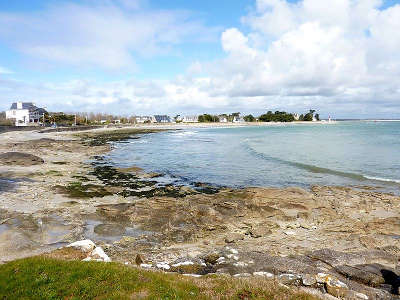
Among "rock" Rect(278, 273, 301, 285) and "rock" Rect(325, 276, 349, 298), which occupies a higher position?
"rock" Rect(325, 276, 349, 298)

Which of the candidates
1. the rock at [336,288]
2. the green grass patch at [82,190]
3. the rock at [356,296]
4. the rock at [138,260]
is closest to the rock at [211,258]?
the rock at [138,260]

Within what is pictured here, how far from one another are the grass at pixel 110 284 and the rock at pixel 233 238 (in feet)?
18.2

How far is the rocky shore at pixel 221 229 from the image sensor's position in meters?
11.3

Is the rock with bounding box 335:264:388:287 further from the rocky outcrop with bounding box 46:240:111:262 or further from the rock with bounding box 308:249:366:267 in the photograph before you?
the rocky outcrop with bounding box 46:240:111:262

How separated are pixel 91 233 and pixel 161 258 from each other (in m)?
4.86

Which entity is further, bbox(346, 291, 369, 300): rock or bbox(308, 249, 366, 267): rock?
bbox(308, 249, 366, 267): rock

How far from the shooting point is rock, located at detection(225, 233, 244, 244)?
15.1m

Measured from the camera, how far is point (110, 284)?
848 centimetres

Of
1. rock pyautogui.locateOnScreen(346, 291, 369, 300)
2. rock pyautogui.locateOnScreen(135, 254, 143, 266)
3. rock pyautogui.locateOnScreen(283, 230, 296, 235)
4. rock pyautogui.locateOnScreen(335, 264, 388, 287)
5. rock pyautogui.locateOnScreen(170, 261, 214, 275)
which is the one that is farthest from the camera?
rock pyautogui.locateOnScreen(283, 230, 296, 235)

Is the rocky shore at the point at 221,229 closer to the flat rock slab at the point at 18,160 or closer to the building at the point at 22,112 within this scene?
the flat rock slab at the point at 18,160

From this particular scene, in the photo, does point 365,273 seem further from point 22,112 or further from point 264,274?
point 22,112

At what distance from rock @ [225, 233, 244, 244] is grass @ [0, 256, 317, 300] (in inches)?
218

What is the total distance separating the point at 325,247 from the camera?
14180mm

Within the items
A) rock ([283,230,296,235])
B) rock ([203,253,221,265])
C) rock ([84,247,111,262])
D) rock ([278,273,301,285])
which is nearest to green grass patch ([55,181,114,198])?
rock ([84,247,111,262])
